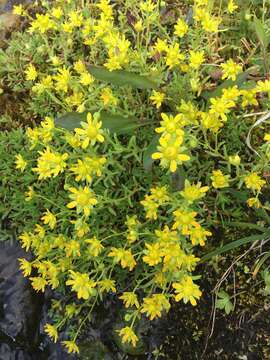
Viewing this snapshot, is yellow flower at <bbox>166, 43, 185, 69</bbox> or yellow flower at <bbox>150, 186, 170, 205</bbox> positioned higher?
yellow flower at <bbox>166, 43, 185, 69</bbox>

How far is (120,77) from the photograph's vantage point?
220 centimetres

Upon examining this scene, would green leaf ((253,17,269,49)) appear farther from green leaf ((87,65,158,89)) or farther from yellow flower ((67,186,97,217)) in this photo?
yellow flower ((67,186,97,217))

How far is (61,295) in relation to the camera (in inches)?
104

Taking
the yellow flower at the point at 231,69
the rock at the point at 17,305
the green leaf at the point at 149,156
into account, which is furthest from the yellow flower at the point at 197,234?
the rock at the point at 17,305

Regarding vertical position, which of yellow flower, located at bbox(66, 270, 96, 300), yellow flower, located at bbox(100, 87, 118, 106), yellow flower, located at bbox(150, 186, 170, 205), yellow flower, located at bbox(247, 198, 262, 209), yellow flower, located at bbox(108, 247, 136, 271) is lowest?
yellow flower, located at bbox(66, 270, 96, 300)

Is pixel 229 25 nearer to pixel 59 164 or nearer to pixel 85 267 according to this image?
pixel 59 164

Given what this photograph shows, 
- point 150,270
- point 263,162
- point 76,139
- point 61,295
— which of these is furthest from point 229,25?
point 61,295

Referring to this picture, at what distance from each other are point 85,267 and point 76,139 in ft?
2.07

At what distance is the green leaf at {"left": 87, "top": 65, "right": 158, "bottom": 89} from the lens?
2188 mm

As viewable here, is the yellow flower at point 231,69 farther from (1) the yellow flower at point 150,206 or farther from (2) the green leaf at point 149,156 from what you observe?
(1) the yellow flower at point 150,206

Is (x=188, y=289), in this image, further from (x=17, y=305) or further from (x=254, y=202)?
(x=17, y=305)

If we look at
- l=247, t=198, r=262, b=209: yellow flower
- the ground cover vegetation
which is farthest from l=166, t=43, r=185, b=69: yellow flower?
l=247, t=198, r=262, b=209: yellow flower

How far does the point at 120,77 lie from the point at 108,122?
0.67ft

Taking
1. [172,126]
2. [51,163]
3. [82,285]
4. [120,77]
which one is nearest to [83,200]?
[51,163]
